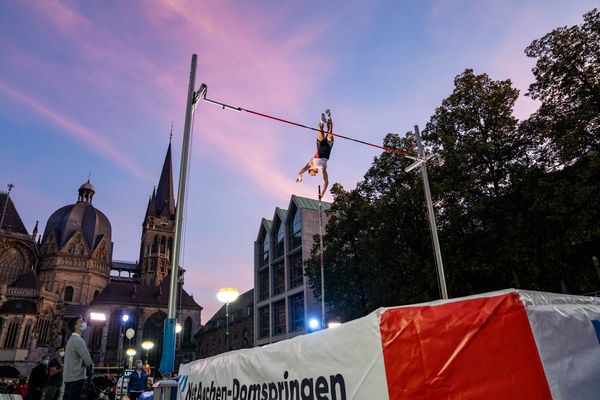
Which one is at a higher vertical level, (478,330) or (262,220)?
(262,220)

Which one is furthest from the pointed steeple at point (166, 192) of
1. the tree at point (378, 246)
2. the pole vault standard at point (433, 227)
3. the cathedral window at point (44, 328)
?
the pole vault standard at point (433, 227)

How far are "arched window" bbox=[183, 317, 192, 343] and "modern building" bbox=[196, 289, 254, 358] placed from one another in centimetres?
210

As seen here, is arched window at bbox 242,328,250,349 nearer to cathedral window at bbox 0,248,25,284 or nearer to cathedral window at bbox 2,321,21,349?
cathedral window at bbox 2,321,21,349

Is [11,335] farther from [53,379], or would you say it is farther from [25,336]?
[53,379]

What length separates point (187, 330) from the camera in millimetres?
76500

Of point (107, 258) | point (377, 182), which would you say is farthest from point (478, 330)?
point (107, 258)

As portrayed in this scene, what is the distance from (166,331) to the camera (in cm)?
736

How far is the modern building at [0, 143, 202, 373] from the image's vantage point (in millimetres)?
58656

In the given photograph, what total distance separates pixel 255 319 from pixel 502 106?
35.9 metres

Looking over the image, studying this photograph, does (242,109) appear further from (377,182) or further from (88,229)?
(88,229)

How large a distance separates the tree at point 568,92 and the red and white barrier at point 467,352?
14.9m

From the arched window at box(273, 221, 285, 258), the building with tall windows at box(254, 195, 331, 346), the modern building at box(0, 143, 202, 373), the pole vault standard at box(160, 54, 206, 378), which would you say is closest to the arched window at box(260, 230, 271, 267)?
the building with tall windows at box(254, 195, 331, 346)

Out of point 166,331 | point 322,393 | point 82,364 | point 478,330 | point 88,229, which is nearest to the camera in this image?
point 478,330

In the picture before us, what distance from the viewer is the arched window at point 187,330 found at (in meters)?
75.6
